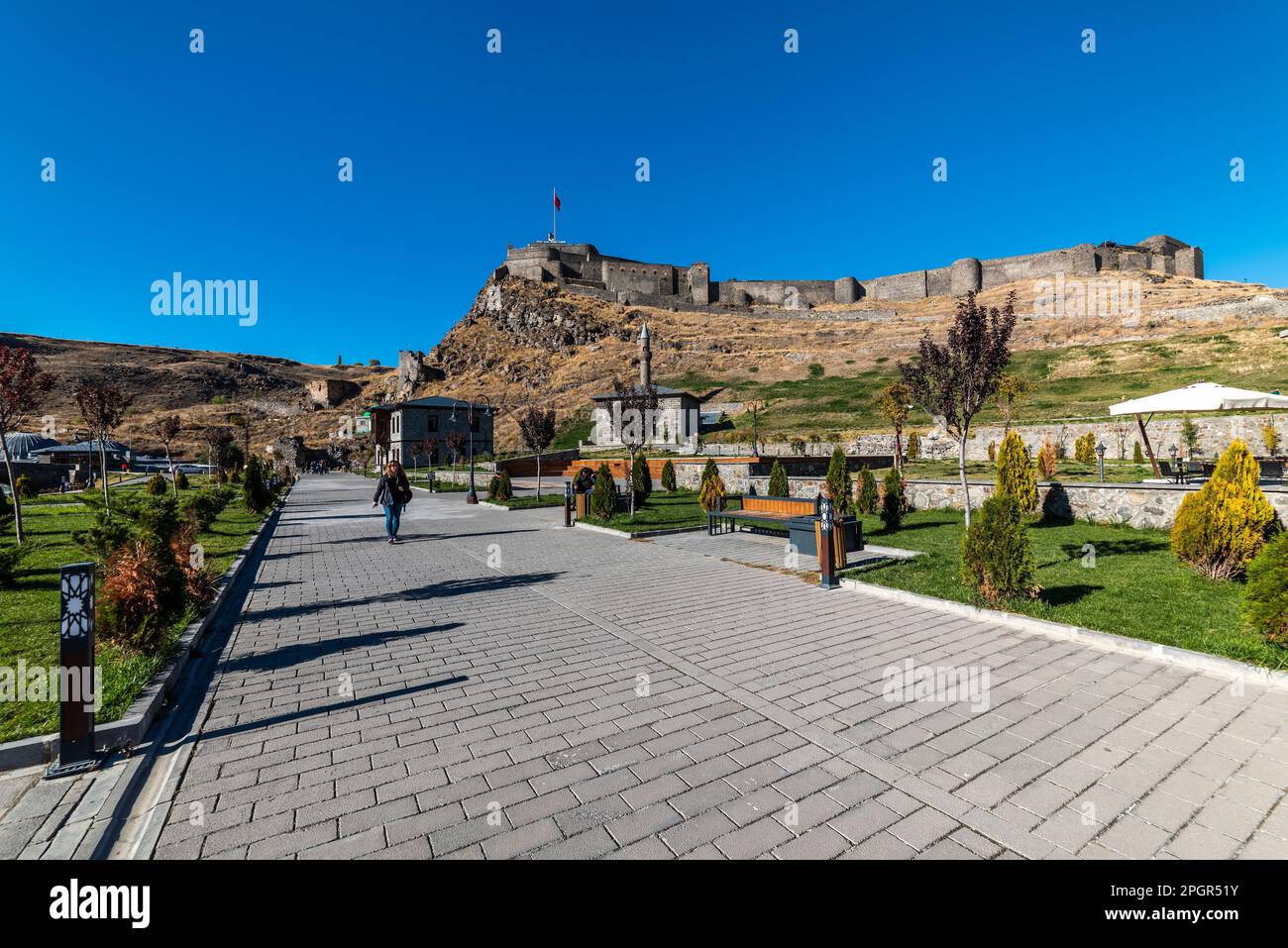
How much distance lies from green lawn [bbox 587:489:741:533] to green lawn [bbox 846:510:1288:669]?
4.90 metres

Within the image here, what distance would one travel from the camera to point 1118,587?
22.3 ft

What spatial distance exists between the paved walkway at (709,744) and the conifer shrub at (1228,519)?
3644 millimetres

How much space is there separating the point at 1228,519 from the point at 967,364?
372 centimetres

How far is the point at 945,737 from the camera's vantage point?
3588 mm

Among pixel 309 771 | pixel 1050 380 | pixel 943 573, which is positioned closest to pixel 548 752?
pixel 309 771

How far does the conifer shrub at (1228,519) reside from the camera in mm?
6699

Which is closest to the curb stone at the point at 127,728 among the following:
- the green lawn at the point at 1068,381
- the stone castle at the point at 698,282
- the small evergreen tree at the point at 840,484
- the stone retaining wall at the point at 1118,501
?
the small evergreen tree at the point at 840,484

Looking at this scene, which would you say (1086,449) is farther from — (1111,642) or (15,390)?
(15,390)

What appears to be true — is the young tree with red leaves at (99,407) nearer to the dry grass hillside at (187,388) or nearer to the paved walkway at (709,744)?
the paved walkway at (709,744)

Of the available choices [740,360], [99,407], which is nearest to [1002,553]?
[99,407]

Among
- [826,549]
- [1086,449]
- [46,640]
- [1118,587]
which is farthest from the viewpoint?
[1086,449]

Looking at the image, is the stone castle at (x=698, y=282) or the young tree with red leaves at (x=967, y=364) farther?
the stone castle at (x=698, y=282)

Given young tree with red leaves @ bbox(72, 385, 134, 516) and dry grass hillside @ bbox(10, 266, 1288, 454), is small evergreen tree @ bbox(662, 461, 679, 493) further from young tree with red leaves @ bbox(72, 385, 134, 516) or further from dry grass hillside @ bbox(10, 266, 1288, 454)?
young tree with red leaves @ bbox(72, 385, 134, 516)
